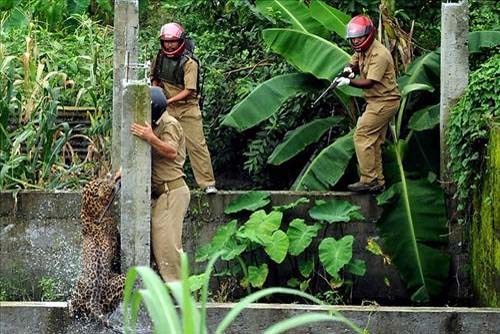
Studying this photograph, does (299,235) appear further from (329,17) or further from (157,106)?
(329,17)

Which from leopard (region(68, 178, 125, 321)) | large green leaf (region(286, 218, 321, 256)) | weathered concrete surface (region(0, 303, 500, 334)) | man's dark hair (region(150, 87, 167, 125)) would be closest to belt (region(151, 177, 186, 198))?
leopard (region(68, 178, 125, 321))

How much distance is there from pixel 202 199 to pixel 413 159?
6.60 ft

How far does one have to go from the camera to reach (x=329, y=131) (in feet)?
38.0

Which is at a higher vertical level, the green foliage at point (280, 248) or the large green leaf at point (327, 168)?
the large green leaf at point (327, 168)

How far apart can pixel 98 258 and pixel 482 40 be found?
440cm

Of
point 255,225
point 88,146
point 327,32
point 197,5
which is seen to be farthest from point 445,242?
point 197,5

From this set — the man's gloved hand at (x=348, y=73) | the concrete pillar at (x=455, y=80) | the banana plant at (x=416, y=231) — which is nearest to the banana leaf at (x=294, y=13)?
the man's gloved hand at (x=348, y=73)

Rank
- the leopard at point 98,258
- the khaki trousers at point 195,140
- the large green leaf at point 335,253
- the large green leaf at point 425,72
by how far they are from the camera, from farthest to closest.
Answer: the large green leaf at point 425,72 < the khaki trousers at point 195,140 < the large green leaf at point 335,253 < the leopard at point 98,258

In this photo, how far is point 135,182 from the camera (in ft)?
29.0

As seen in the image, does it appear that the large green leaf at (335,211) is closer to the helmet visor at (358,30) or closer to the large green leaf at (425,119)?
the large green leaf at (425,119)

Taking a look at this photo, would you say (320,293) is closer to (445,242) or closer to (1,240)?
(445,242)

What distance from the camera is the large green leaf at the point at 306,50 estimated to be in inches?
416

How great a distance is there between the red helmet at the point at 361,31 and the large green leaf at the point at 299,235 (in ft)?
5.40

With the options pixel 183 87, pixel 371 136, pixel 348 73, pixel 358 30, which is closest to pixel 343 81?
pixel 348 73
